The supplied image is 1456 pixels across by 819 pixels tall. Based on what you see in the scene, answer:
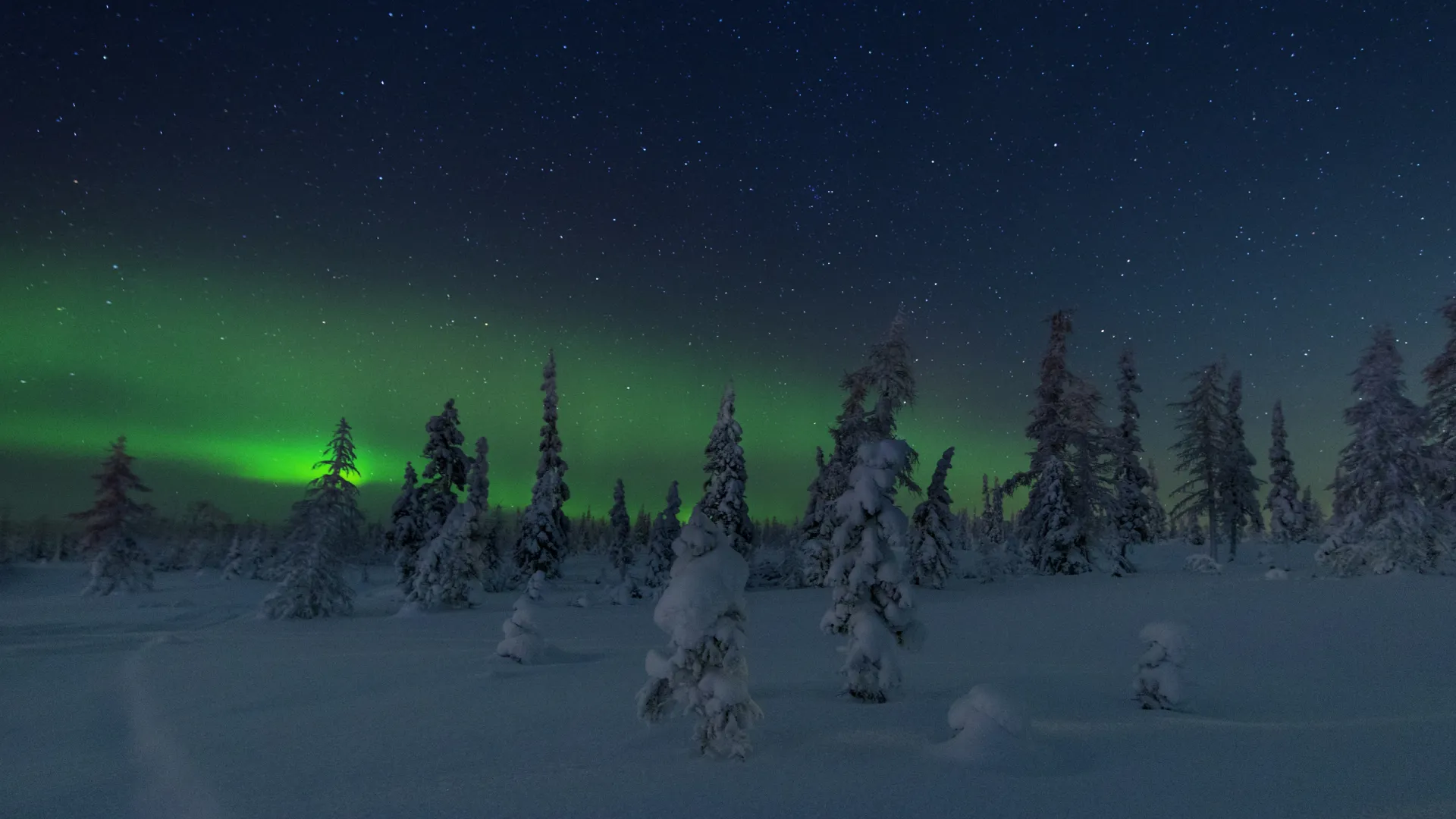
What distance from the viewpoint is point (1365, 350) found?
26578mm

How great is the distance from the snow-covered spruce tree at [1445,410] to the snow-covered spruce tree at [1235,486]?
16.0 meters

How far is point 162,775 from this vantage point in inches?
308

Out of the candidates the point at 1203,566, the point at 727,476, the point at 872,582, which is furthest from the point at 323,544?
the point at 1203,566

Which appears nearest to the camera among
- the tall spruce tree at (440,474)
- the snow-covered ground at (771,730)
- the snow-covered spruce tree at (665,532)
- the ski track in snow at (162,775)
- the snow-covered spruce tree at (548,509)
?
the snow-covered ground at (771,730)

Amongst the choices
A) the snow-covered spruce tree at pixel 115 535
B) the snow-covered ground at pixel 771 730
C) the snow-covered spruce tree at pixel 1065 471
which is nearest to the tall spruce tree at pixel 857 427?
the snow-covered spruce tree at pixel 1065 471

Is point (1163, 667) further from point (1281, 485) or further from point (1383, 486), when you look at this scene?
point (1281, 485)

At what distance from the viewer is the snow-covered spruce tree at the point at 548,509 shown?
43125 millimetres

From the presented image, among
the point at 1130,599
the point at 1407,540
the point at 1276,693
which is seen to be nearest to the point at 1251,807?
the point at 1276,693

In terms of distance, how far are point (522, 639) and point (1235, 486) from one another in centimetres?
4772

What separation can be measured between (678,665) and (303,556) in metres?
26.4

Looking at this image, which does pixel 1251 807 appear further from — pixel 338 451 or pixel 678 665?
pixel 338 451

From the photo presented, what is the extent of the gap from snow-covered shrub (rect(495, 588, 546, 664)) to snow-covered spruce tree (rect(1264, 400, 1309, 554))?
61.9 metres

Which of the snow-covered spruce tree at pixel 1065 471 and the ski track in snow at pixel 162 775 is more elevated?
the snow-covered spruce tree at pixel 1065 471

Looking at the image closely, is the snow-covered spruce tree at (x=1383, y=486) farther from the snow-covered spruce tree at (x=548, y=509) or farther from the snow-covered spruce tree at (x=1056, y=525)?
the snow-covered spruce tree at (x=548, y=509)
